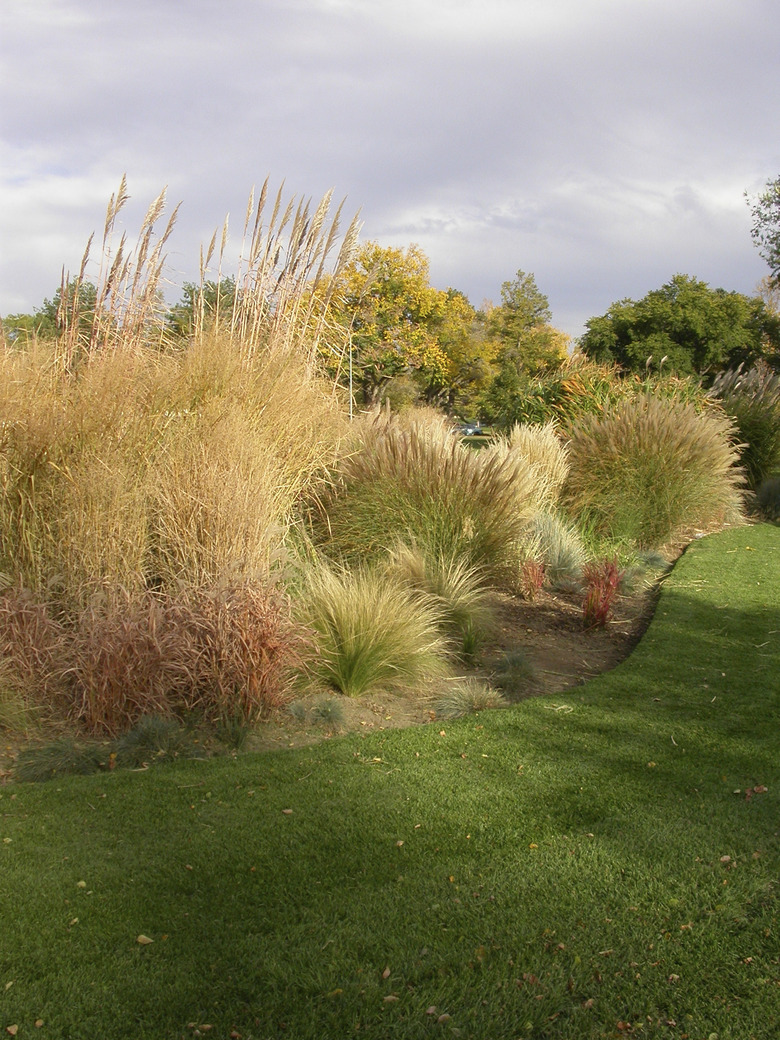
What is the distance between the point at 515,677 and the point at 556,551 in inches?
125

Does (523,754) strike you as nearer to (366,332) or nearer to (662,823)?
(662,823)

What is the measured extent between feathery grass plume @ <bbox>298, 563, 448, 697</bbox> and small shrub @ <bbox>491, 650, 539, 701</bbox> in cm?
38

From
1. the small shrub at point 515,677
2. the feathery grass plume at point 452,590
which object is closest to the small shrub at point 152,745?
the small shrub at point 515,677

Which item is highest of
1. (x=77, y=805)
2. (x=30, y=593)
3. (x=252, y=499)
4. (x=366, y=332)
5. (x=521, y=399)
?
(x=366, y=332)

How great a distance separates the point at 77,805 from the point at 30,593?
169 centimetres

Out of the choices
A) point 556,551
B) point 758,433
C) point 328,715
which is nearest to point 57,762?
point 328,715

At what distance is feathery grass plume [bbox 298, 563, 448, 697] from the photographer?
5.41 meters

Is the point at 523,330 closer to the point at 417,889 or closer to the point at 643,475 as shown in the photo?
the point at 643,475

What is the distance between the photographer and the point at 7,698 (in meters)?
4.57

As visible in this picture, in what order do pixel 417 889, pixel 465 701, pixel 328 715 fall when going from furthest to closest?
pixel 465 701 → pixel 328 715 → pixel 417 889

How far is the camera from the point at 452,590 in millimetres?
6816

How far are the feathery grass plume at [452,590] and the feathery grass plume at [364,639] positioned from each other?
1.95 feet

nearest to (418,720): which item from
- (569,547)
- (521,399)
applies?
Result: (569,547)

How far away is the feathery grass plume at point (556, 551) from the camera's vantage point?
859cm
